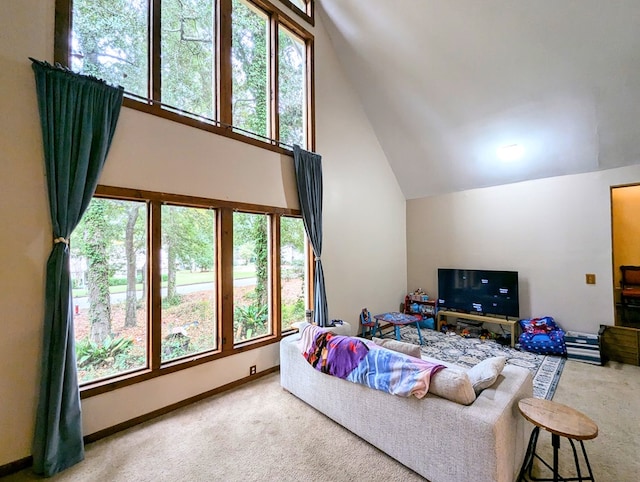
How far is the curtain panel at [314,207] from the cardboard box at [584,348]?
3286mm

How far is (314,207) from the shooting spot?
13.6 feet

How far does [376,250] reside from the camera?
A: 5.41 m

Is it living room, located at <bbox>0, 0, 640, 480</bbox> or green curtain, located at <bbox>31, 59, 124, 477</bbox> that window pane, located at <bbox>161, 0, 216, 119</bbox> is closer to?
living room, located at <bbox>0, 0, 640, 480</bbox>

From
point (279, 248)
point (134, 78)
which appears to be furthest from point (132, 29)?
point (279, 248)

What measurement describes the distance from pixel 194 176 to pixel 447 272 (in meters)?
4.54

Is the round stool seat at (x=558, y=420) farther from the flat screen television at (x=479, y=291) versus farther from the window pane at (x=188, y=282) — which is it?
the flat screen television at (x=479, y=291)

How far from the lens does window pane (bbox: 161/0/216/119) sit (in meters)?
2.94

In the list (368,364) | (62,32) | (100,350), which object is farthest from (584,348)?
(62,32)

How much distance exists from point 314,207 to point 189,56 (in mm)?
2221

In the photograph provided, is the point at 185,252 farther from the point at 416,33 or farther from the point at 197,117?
the point at 416,33

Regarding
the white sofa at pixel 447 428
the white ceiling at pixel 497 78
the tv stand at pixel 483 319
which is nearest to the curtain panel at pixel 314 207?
the white sofa at pixel 447 428

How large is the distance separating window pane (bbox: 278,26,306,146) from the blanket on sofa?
2684 millimetres

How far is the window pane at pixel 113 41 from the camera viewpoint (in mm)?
2432

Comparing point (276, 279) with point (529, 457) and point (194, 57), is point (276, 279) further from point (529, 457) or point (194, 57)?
point (529, 457)
